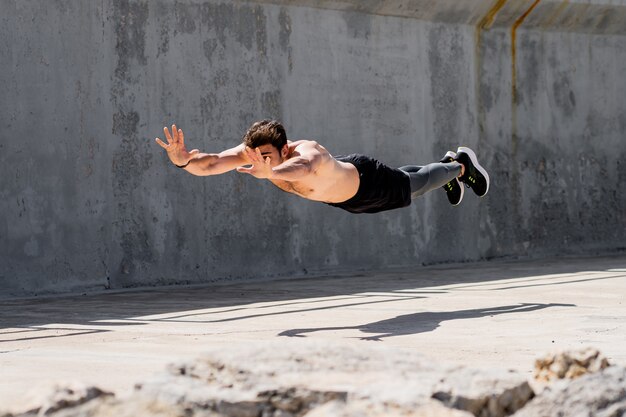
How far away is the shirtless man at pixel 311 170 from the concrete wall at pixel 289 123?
3.20 meters

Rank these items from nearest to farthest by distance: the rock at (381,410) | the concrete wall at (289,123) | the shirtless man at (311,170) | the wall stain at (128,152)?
the rock at (381,410) → the shirtless man at (311,170) → the concrete wall at (289,123) → the wall stain at (128,152)

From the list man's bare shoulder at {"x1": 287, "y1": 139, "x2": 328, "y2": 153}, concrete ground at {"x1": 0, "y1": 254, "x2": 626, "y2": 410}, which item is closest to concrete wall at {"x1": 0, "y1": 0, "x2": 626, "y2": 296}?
concrete ground at {"x1": 0, "y1": 254, "x2": 626, "y2": 410}

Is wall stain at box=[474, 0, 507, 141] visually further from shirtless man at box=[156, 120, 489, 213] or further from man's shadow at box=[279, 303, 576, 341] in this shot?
man's shadow at box=[279, 303, 576, 341]

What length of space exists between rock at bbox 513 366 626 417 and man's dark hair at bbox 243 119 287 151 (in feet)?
11.8

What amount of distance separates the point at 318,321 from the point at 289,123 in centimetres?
510

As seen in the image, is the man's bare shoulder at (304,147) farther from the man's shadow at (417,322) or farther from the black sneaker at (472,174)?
the black sneaker at (472,174)

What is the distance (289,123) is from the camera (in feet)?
39.5

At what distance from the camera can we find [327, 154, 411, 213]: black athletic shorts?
25.0 feet

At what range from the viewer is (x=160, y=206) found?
11078mm

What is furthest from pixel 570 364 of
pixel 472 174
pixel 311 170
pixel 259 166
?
pixel 472 174

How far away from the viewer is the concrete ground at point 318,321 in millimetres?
5266

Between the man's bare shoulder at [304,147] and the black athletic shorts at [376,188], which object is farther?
the black athletic shorts at [376,188]

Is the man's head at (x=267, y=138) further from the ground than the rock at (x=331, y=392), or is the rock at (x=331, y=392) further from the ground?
the man's head at (x=267, y=138)

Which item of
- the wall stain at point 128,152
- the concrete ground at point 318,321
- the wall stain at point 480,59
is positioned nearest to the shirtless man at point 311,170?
the concrete ground at point 318,321
